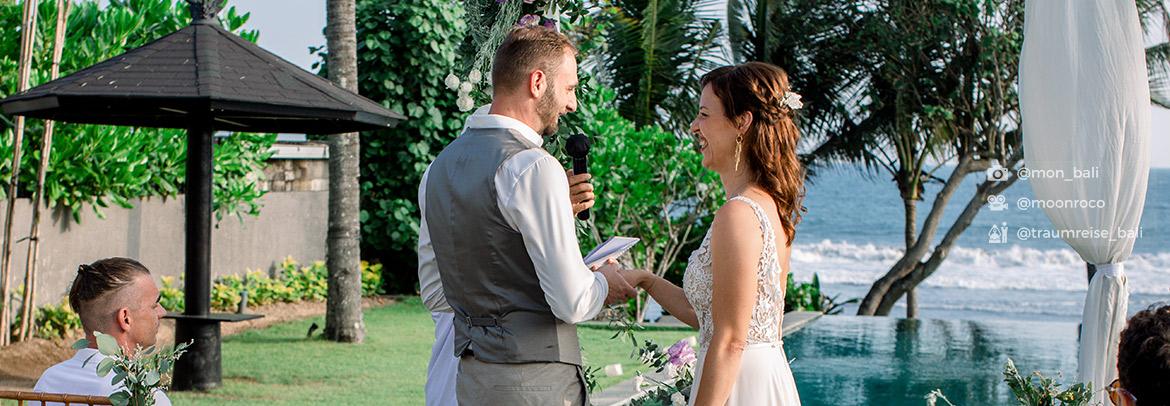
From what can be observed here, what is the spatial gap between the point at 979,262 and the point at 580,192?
35.3 m

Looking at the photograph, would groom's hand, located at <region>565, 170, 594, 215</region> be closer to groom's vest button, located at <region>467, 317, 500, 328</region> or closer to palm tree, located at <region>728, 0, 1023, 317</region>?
groom's vest button, located at <region>467, 317, 500, 328</region>

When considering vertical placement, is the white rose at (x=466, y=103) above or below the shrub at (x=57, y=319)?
above

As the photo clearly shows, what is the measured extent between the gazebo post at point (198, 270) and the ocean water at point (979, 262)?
1485cm

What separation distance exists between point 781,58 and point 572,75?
42.8 ft

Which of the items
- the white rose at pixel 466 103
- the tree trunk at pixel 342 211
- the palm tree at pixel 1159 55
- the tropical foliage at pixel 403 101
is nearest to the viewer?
the white rose at pixel 466 103

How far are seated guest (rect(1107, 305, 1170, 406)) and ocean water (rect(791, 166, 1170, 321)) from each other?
17370 mm

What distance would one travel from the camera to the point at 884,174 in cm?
5928

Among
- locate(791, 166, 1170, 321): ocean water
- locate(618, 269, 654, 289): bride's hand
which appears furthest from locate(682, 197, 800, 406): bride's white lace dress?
locate(791, 166, 1170, 321): ocean water

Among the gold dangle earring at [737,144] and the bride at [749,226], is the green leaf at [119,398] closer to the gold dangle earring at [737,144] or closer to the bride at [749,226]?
the bride at [749,226]

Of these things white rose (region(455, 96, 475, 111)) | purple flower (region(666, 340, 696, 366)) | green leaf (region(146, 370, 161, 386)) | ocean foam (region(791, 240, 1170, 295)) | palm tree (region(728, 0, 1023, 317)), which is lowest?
ocean foam (region(791, 240, 1170, 295))

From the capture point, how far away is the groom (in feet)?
7.13

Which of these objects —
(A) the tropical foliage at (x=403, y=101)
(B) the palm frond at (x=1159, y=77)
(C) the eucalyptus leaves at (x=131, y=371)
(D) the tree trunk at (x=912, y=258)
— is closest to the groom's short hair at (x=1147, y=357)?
(C) the eucalyptus leaves at (x=131, y=371)

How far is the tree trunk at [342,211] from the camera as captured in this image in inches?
308

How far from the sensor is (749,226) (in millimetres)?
2400
